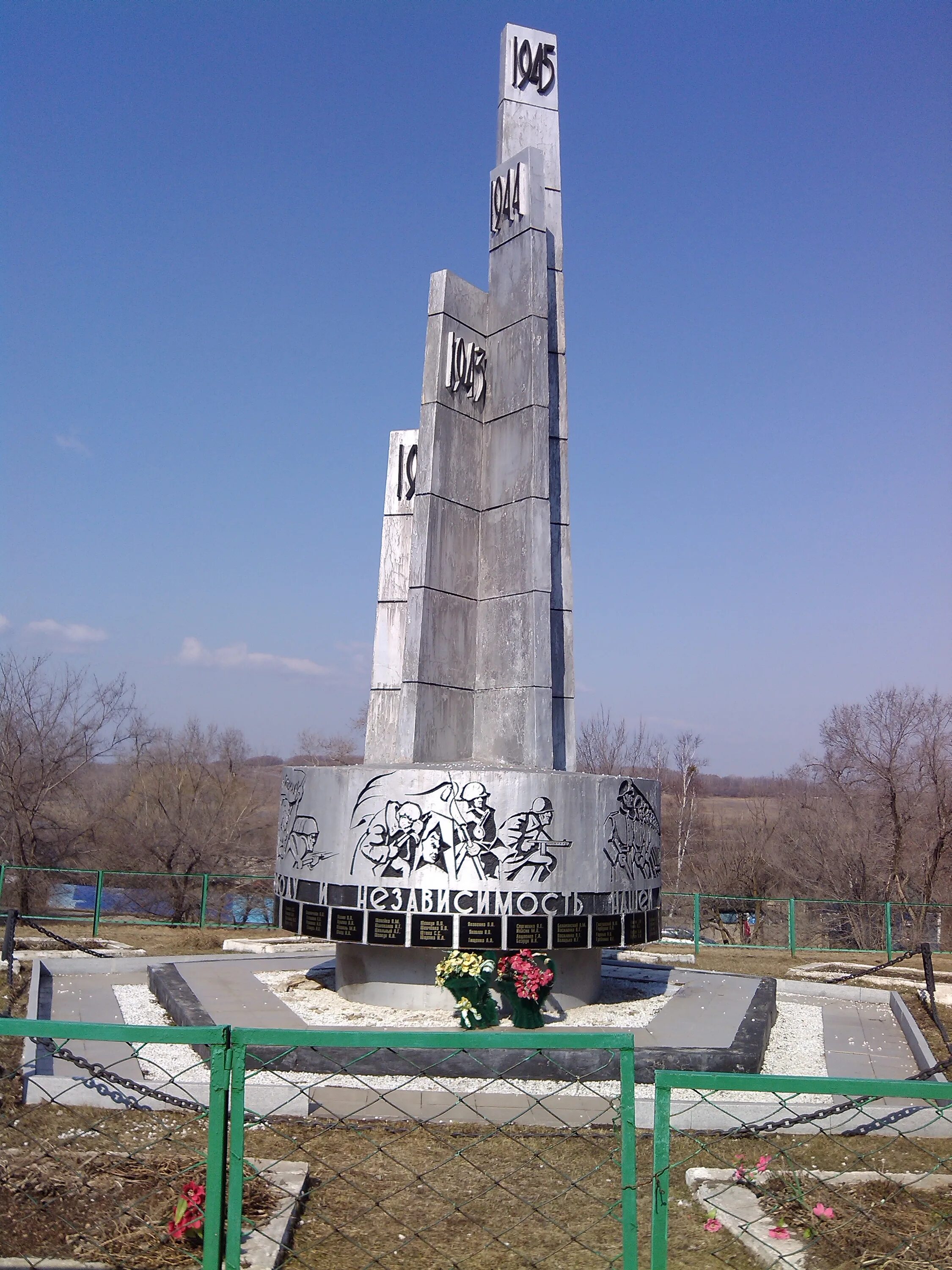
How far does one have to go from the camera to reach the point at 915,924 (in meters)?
30.7

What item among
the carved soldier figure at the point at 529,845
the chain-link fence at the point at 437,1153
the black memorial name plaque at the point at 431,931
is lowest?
the chain-link fence at the point at 437,1153

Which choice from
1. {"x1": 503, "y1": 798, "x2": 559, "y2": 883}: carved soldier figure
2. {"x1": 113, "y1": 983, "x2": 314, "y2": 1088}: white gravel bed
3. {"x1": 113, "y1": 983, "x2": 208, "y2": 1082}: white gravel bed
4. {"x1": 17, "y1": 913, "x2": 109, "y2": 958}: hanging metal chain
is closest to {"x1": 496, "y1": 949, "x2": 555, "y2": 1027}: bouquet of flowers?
{"x1": 503, "y1": 798, "x2": 559, "y2": 883}: carved soldier figure

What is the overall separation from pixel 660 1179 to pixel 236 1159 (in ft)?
5.33

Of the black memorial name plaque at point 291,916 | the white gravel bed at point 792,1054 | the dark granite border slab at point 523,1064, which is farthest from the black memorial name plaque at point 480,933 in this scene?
the white gravel bed at point 792,1054

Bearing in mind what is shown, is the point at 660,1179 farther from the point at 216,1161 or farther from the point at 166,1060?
the point at 166,1060

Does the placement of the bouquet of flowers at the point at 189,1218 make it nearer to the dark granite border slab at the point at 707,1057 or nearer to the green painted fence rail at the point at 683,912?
the dark granite border slab at the point at 707,1057

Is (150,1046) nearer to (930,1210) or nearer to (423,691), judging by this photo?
(423,691)

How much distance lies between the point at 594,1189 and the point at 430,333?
10388 mm

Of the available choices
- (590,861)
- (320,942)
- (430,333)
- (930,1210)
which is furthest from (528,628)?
(320,942)

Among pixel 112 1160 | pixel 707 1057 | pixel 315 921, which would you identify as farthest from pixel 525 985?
pixel 112 1160

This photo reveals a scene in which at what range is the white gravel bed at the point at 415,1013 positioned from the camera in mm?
11359

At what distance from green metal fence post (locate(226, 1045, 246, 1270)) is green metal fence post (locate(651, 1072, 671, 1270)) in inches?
61.2

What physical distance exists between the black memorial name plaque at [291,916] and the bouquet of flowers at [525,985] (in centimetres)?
262

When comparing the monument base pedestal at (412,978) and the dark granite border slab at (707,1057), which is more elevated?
the monument base pedestal at (412,978)
